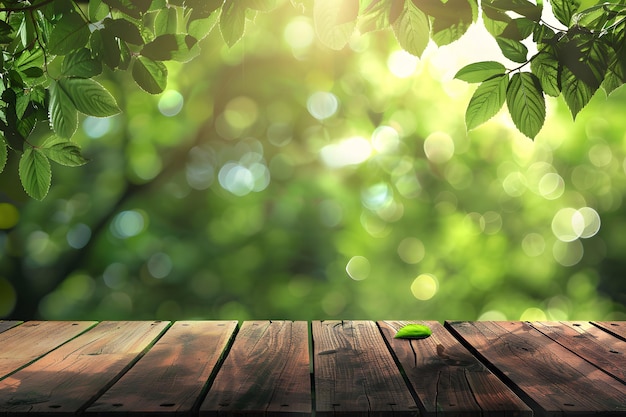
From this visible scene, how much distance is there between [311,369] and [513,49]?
0.92 metres

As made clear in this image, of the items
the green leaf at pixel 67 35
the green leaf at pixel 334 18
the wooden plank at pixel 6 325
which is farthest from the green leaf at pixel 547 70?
the wooden plank at pixel 6 325

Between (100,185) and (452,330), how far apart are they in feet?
10.9

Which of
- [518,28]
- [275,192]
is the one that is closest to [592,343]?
[518,28]

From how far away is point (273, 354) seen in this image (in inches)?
72.4

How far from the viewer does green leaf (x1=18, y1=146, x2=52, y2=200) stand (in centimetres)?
141

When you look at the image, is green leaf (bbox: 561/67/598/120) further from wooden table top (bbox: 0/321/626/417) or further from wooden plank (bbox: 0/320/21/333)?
wooden plank (bbox: 0/320/21/333)

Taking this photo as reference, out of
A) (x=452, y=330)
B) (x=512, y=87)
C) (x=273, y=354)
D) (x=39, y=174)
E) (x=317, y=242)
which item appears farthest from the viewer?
(x=317, y=242)

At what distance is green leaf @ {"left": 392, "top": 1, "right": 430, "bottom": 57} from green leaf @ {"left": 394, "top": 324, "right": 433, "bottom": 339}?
1.07m

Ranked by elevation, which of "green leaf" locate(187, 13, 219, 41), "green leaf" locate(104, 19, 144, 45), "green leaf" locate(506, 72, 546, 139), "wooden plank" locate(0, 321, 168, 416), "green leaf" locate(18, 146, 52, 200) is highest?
"green leaf" locate(187, 13, 219, 41)

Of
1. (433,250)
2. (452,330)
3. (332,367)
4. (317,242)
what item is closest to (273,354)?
(332,367)

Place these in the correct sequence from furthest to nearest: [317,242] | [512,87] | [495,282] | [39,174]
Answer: [495,282], [317,242], [39,174], [512,87]

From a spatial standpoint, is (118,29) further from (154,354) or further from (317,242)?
(317,242)

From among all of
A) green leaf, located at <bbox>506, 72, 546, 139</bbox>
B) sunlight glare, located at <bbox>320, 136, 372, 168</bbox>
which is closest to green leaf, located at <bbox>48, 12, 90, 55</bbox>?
green leaf, located at <bbox>506, 72, 546, 139</bbox>

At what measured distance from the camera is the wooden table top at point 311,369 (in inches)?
54.5
